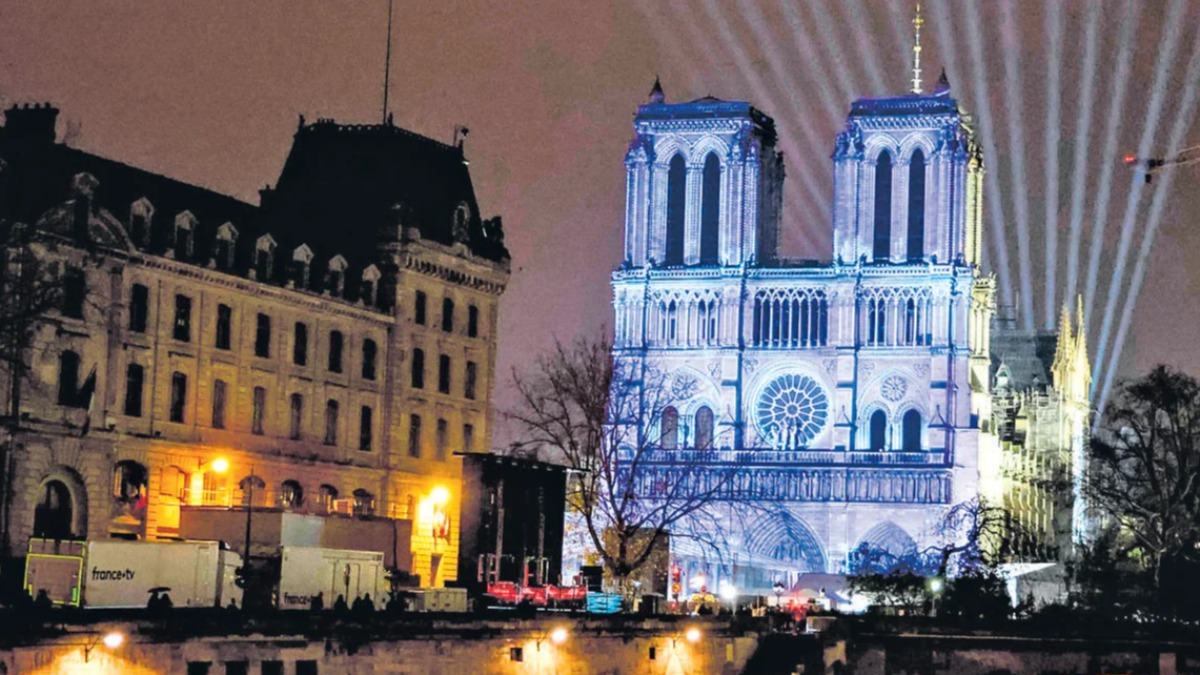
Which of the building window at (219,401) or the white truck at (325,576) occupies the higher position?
the building window at (219,401)

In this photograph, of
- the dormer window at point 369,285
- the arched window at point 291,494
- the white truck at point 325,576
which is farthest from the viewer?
the dormer window at point 369,285

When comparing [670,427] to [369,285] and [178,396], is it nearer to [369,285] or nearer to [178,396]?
[369,285]

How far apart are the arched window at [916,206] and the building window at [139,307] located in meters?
65.3

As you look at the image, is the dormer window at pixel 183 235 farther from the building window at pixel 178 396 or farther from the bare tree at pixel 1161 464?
the bare tree at pixel 1161 464

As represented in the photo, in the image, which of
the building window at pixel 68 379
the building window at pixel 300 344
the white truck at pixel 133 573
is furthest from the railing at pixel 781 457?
the white truck at pixel 133 573

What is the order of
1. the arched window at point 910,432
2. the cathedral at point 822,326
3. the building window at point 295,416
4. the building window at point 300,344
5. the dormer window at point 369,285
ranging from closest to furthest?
the building window at point 295,416, the building window at point 300,344, the dormer window at point 369,285, the cathedral at point 822,326, the arched window at point 910,432

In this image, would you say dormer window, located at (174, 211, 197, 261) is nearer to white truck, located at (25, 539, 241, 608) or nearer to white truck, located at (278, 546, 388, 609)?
white truck, located at (278, 546, 388, 609)

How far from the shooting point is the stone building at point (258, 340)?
75.4 meters

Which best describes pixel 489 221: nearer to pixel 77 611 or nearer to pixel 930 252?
pixel 930 252

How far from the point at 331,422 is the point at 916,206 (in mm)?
55766

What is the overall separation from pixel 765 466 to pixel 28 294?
258ft

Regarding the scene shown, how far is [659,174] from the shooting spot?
143625mm

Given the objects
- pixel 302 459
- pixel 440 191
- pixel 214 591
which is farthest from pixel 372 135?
pixel 214 591

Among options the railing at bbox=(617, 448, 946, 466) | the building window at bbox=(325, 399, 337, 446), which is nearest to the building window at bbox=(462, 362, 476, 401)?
the building window at bbox=(325, 399, 337, 446)
